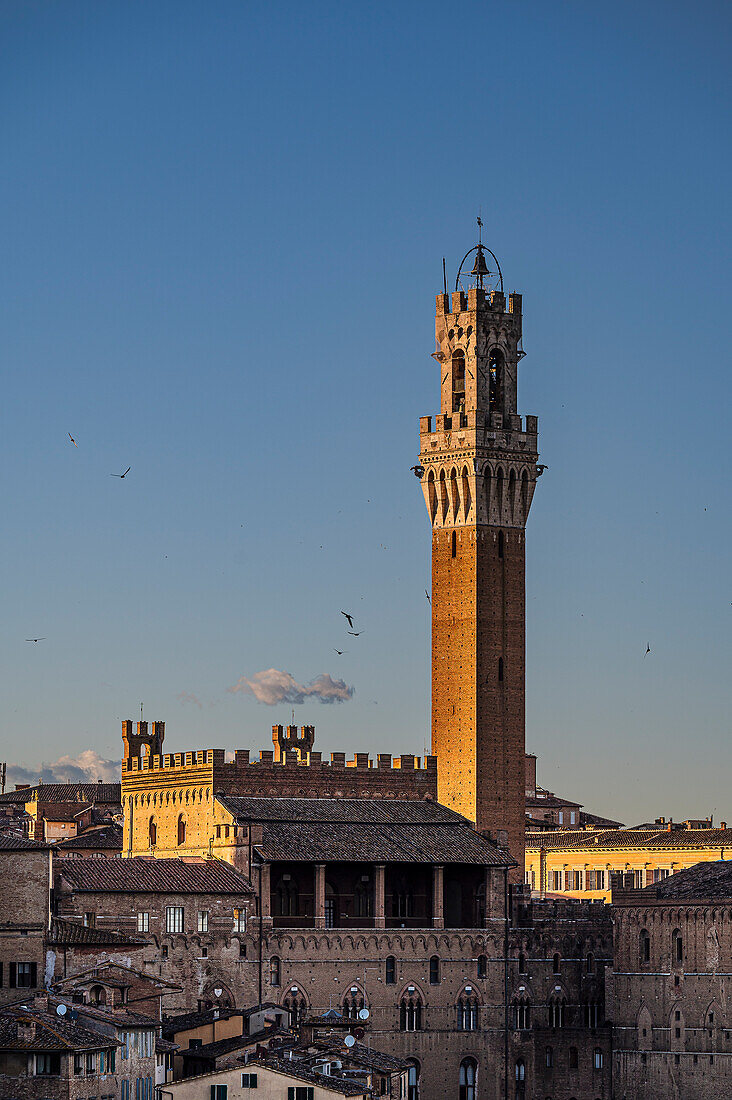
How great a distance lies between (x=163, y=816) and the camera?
267 feet

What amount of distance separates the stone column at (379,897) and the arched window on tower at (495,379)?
1667 centimetres

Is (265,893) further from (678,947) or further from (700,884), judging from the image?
(700,884)

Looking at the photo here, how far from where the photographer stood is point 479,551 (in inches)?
3280

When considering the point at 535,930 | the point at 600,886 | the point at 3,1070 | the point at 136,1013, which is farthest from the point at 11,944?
the point at 600,886

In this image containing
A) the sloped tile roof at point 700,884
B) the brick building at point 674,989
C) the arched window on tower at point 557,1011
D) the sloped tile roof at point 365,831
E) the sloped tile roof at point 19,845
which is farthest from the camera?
the arched window on tower at point 557,1011

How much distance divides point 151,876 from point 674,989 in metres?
16.6

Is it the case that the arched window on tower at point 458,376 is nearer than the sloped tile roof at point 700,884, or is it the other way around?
the sloped tile roof at point 700,884

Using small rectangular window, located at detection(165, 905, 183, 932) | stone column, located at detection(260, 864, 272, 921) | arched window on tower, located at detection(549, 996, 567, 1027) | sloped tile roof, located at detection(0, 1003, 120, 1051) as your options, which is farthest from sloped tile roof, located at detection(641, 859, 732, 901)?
sloped tile roof, located at detection(0, 1003, 120, 1051)

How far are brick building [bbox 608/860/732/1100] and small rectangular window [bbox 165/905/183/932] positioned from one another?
599 inches

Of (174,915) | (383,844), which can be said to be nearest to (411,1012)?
(383,844)

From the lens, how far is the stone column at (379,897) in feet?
252

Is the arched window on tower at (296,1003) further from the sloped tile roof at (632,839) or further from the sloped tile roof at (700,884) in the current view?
the sloped tile roof at (632,839)

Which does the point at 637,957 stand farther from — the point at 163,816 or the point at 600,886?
the point at 600,886

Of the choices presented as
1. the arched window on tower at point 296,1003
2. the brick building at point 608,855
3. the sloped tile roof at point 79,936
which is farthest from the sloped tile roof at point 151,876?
the brick building at point 608,855
